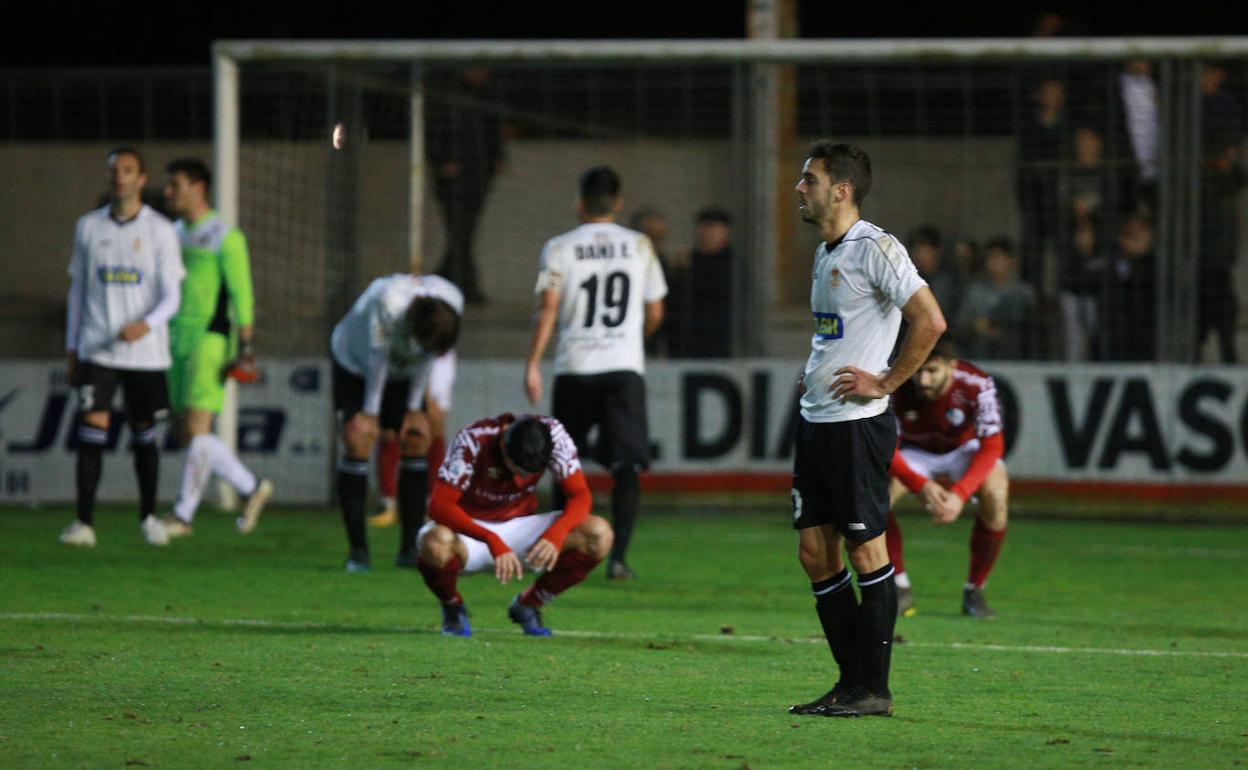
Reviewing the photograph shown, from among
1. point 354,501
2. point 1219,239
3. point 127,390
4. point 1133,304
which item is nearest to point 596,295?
point 354,501

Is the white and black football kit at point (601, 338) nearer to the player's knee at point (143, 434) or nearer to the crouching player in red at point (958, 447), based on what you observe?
the crouching player in red at point (958, 447)

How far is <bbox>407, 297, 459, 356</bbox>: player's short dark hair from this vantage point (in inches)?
342

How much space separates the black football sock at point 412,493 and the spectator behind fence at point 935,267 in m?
4.73

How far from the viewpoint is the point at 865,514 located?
219 inches

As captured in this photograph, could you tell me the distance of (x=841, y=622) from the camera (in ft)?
18.9

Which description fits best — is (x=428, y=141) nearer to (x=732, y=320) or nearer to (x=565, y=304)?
(x=732, y=320)

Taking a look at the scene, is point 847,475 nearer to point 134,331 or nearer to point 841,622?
point 841,622

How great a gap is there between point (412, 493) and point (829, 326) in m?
4.36

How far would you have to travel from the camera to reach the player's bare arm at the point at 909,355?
546 cm

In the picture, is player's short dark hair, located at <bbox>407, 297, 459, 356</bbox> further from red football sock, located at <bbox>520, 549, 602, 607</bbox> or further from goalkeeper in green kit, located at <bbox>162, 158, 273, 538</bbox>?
goalkeeper in green kit, located at <bbox>162, 158, 273, 538</bbox>

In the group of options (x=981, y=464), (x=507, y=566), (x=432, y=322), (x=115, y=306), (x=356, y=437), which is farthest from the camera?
(x=115, y=306)

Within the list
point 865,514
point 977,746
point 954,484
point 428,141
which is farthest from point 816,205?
point 428,141

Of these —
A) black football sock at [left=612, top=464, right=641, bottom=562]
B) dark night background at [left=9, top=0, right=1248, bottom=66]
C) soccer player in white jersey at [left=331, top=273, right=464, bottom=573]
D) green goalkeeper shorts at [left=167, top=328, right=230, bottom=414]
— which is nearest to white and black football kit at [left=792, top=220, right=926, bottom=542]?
soccer player in white jersey at [left=331, top=273, right=464, bottom=573]

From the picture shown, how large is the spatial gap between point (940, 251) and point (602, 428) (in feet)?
16.0
